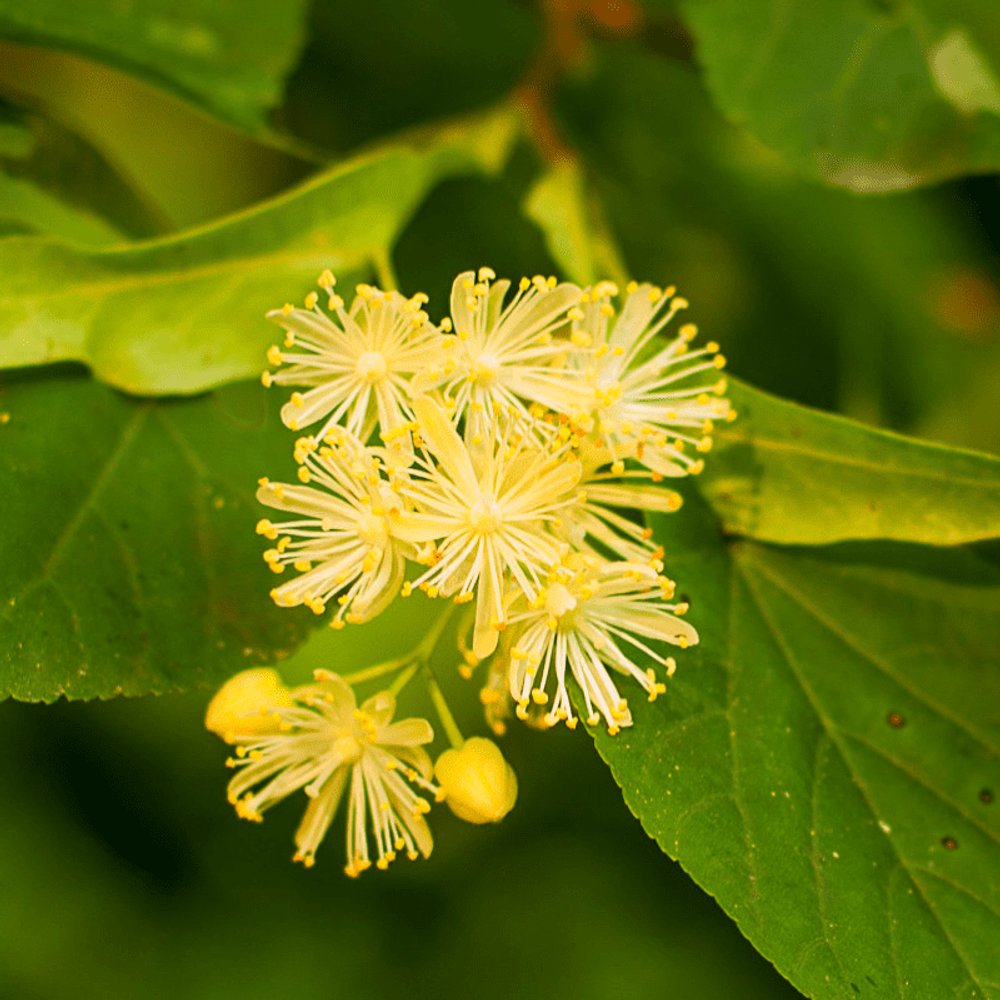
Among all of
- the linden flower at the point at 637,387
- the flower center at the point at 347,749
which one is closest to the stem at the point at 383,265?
the linden flower at the point at 637,387

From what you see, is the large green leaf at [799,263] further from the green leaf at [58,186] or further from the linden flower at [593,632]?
the linden flower at [593,632]

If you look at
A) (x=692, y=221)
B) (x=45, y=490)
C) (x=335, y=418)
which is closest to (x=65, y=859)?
(x=45, y=490)

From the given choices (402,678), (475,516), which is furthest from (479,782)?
(475,516)

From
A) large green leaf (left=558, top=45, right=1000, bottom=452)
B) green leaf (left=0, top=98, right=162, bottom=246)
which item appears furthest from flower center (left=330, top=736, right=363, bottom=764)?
large green leaf (left=558, top=45, right=1000, bottom=452)

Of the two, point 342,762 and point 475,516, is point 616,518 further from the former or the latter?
point 342,762

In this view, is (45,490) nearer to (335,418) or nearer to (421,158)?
(335,418)

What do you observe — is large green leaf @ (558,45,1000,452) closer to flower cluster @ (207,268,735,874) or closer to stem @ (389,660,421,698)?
flower cluster @ (207,268,735,874)
